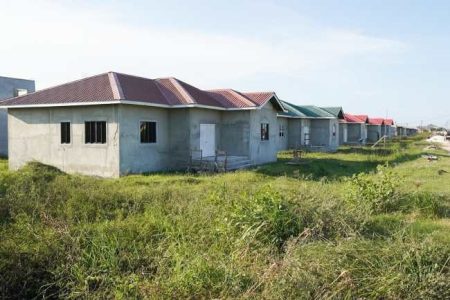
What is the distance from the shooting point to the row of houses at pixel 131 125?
16.7m

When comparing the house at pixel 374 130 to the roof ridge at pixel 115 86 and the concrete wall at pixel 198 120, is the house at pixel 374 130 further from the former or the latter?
the roof ridge at pixel 115 86

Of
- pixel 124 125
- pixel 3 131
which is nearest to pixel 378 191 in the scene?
pixel 124 125

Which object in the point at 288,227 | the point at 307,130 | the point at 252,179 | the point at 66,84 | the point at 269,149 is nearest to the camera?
the point at 288,227

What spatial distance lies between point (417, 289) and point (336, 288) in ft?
3.09

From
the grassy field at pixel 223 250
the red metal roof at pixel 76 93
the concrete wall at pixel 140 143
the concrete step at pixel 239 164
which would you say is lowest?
the grassy field at pixel 223 250

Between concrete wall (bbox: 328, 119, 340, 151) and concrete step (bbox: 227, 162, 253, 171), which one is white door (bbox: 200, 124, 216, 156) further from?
concrete wall (bbox: 328, 119, 340, 151)

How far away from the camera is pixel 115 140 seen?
16.4 metres

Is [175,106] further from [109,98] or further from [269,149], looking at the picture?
[269,149]

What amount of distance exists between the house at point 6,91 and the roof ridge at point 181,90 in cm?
1271

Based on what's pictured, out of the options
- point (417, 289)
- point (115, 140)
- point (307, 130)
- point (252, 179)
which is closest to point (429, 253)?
point (417, 289)

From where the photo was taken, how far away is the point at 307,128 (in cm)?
3612

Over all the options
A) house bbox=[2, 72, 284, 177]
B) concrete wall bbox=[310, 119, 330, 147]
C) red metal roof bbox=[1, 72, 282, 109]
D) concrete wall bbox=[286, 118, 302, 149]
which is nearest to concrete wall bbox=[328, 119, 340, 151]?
concrete wall bbox=[310, 119, 330, 147]

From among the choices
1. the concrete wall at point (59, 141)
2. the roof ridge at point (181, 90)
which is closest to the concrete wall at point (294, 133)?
the roof ridge at point (181, 90)

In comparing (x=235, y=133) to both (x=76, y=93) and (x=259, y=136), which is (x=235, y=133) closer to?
(x=259, y=136)
